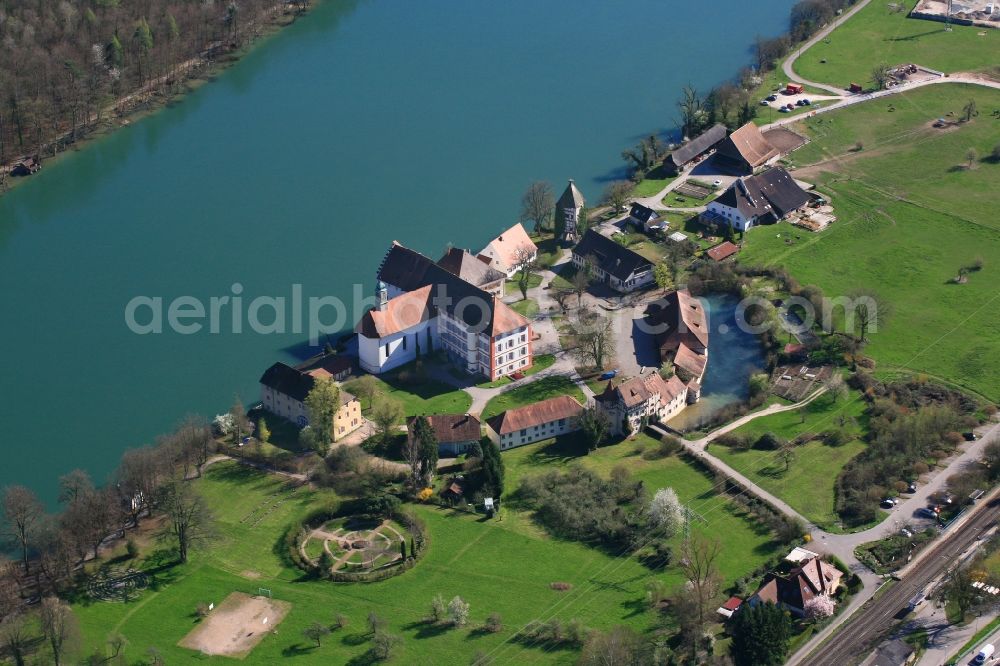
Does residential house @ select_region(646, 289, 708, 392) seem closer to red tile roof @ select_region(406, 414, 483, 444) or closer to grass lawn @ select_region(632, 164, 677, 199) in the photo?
red tile roof @ select_region(406, 414, 483, 444)

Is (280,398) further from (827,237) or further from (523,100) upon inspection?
(523,100)

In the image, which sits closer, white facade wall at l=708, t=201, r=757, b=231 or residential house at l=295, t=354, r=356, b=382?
residential house at l=295, t=354, r=356, b=382

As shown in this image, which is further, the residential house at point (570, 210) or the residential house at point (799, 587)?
the residential house at point (570, 210)

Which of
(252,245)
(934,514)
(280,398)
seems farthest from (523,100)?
(934,514)

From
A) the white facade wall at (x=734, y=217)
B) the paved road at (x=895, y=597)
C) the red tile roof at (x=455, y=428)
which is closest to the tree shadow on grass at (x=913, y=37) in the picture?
the white facade wall at (x=734, y=217)

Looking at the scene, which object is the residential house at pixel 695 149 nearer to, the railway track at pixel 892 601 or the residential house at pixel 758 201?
the residential house at pixel 758 201

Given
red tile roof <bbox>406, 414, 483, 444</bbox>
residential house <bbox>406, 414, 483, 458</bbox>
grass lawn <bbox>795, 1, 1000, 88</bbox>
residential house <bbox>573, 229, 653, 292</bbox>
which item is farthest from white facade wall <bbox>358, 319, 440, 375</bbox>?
grass lawn <bbox>795, 1, 1000, 88</bbox>
